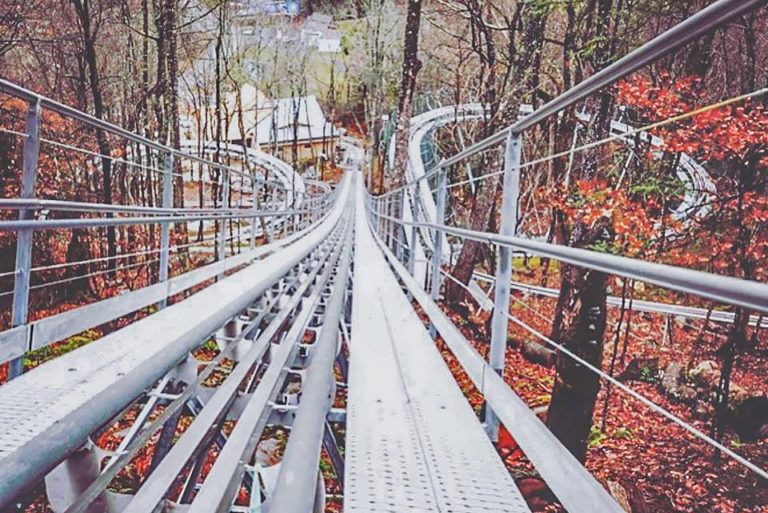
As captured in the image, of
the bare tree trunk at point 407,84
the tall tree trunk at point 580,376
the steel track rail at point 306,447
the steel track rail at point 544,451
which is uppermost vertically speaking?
the bare tree trunk at point 407,84

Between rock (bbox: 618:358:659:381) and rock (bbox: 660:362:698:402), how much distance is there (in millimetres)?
170

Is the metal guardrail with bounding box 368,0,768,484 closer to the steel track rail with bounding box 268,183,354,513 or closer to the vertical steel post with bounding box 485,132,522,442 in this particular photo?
the vertical steel post with bounding box 485,132,522,442

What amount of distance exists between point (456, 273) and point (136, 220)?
592 centimetres

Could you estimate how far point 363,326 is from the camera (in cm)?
268

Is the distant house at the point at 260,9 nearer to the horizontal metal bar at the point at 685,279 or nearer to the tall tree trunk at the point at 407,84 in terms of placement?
the tall tree trunk at the point at 407,84

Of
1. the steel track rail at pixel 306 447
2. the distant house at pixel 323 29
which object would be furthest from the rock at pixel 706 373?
the distant house at pixel 323 29

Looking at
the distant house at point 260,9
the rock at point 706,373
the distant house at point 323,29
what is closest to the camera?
the rock at point 706,373

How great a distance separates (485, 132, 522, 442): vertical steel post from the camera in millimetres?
1662

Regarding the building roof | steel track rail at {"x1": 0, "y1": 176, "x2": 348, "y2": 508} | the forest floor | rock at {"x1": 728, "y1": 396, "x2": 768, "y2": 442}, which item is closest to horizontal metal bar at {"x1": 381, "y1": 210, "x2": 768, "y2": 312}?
steel track rail at {"x1": 0, "y1": 176, "x2": 348, "y2": 508}

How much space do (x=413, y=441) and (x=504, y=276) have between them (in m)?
0.58

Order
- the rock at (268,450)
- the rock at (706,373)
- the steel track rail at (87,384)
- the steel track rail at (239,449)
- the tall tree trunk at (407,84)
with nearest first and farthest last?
the steel track rail at (87,384)
the steel track rail at (239,449)
the rock at (268,450)
the rock at (706,373)
the tall tree trunk at (407,84)

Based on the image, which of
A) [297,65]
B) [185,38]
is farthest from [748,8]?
[297,65]

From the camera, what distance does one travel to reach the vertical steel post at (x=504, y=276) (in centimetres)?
166

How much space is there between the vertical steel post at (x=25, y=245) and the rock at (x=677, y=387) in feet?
22.9
